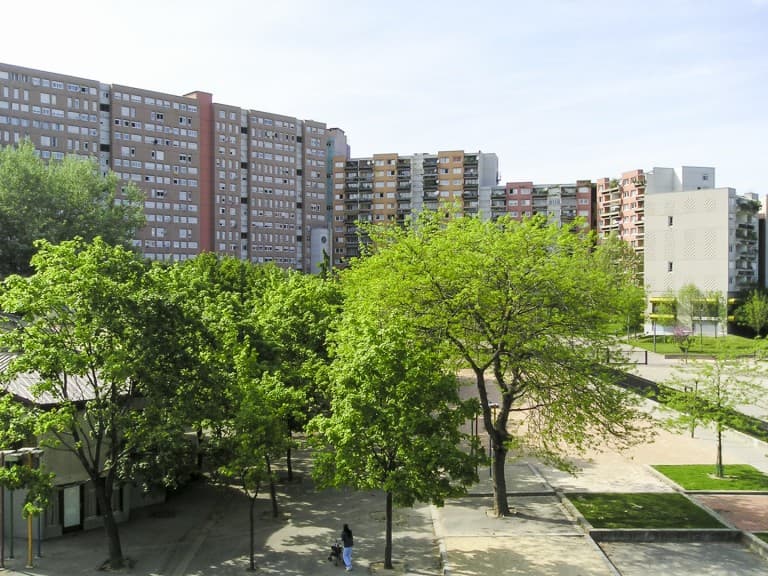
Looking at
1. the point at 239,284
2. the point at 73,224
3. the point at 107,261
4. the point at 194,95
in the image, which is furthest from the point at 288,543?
the point at 194,95

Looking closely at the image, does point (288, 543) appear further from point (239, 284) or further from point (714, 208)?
point (714, 208)

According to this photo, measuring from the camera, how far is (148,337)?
2123 centimetres

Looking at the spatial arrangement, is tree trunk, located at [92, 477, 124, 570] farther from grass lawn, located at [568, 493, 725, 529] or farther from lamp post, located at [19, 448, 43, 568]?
grass lawn, located at [568, 493, 725, 529]

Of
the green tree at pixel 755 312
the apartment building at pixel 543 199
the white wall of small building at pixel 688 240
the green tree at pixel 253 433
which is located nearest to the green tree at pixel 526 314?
the green tree at pixel 253 433

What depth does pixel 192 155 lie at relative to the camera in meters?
131

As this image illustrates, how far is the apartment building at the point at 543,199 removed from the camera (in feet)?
484

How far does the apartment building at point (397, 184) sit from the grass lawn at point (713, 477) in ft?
407

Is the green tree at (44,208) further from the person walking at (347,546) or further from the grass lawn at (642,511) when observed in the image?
the grass lawn at (642,511)

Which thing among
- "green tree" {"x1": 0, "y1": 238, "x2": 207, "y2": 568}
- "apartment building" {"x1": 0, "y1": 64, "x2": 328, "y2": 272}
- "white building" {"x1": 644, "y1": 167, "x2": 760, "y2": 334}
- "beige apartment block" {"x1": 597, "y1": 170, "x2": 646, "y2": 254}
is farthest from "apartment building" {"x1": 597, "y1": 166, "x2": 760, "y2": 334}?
"green tree" {"x1": 0, "y1": 238, "x2": 207, "y2": 568}

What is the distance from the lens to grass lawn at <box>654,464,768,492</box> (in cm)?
2883

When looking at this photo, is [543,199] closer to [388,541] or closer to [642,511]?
[642,511]

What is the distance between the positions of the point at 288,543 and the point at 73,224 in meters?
42.1

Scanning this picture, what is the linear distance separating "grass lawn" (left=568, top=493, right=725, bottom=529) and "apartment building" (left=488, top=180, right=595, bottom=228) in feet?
400

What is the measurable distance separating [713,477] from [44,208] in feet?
167
